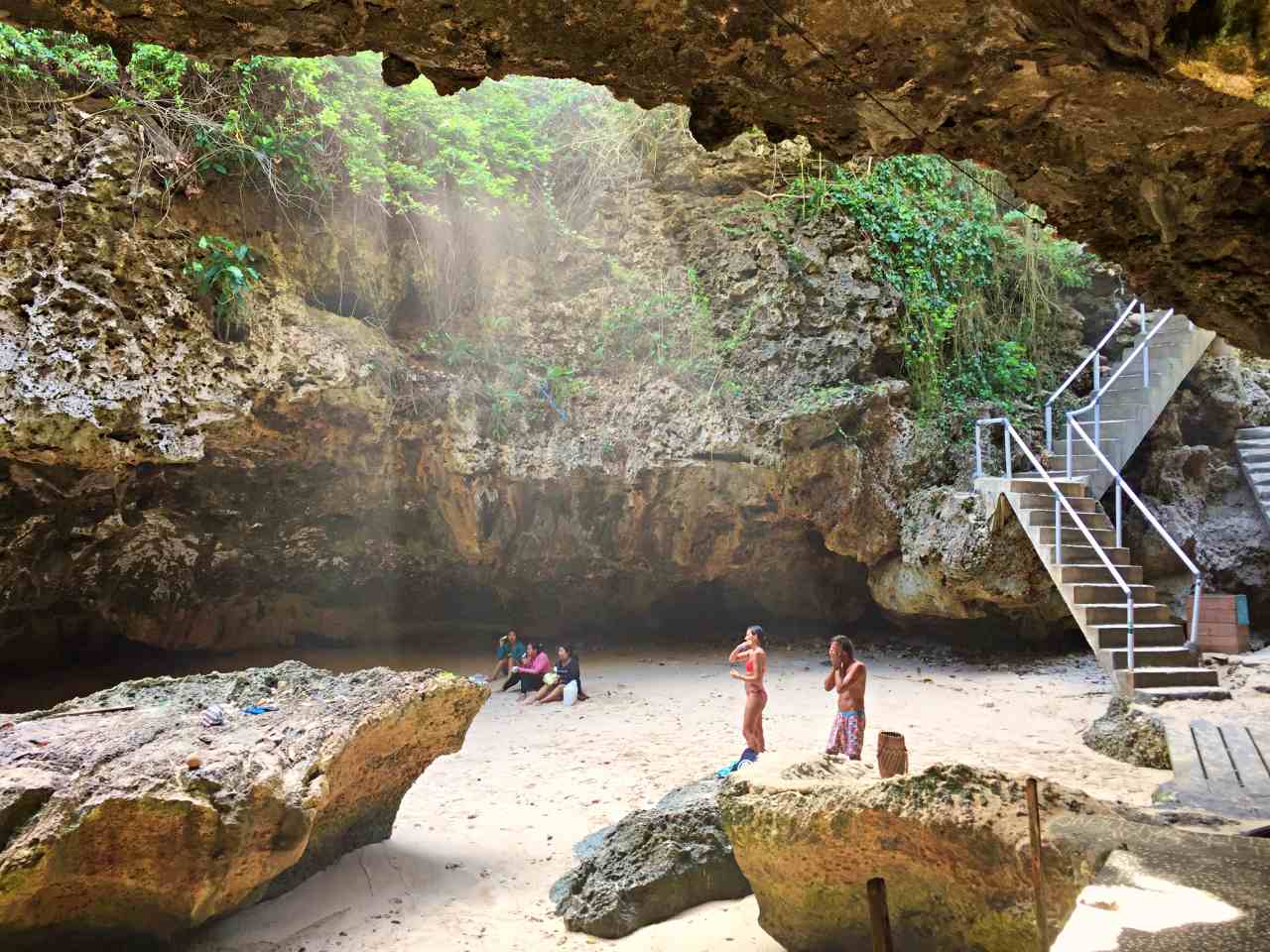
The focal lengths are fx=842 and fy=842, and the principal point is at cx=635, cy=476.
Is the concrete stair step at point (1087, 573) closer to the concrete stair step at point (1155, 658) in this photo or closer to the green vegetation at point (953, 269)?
the concrete stair step at point (1155, 658)

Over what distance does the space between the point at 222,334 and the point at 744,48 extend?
736 centimetres

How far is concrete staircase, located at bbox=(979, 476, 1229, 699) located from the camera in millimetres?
7480

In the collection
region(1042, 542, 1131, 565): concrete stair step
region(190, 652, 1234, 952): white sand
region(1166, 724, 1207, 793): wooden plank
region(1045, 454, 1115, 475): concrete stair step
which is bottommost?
region(190, 652, 1234, 952): white sand

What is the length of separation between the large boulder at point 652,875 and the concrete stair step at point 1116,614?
16.0ft

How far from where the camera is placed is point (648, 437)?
10.9 m

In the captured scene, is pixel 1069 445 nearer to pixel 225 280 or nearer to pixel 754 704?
pixel 754 704

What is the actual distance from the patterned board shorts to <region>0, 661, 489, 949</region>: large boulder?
288cm

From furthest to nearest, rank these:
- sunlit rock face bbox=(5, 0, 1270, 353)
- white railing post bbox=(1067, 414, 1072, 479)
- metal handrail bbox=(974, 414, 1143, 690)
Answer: white railing post bbox=(1067, 414, 1072, 479)
metal handrail bbox=(974, 414, 1143, 690)
sunlit rock face bbox=(5, 0, 1270, 353)

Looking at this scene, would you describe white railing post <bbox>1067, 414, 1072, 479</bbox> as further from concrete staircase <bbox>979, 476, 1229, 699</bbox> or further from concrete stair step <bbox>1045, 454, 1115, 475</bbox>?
concrete stair step <bbox>1045, 454, 1115, 475</bbox>

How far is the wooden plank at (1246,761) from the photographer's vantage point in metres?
4.85

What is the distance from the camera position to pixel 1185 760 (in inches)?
218

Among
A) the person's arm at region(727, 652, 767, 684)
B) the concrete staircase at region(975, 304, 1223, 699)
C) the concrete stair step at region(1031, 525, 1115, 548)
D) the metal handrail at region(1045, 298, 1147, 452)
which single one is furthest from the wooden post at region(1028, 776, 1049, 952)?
the metal handrail at region(1045, 298, 1147, 452)

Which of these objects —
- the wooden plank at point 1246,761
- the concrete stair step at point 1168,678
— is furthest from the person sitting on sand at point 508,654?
the wooden plank at point 1246,761

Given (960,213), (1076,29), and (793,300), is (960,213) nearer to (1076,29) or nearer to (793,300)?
(793,300)
